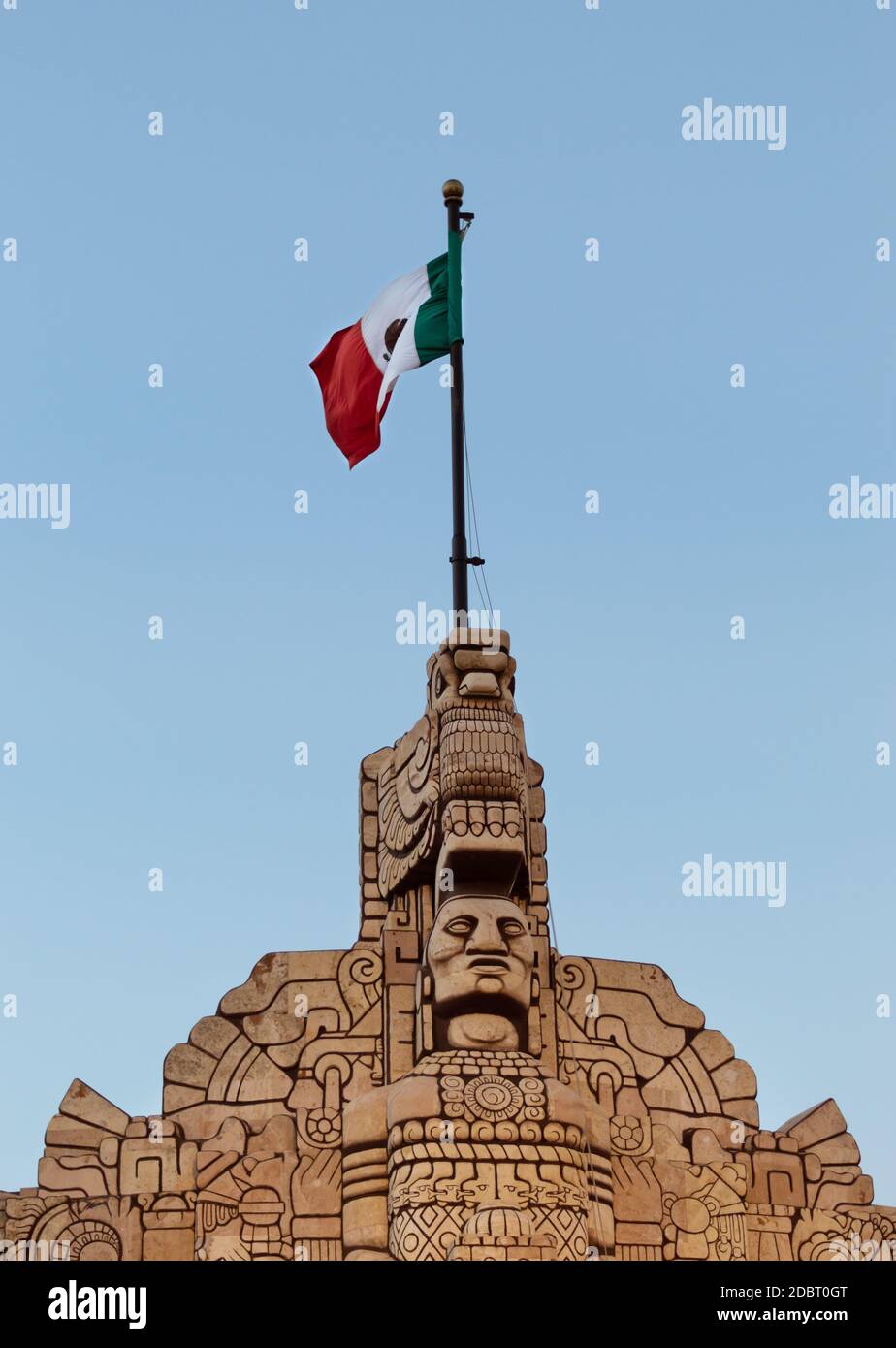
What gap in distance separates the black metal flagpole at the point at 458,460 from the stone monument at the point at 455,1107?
1.60ft

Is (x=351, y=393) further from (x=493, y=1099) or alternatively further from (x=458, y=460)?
(x=493, y=1099)

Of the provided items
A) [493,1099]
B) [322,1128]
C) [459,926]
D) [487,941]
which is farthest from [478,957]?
[322,1128]

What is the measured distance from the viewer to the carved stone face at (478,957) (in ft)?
64.8

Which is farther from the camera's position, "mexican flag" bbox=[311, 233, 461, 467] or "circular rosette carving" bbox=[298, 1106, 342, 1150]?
"mexican flag" bbox=[311, 233, 461, 467]

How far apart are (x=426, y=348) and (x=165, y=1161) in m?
7.34

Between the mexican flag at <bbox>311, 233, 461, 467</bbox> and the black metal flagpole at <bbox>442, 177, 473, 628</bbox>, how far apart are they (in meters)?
0.19

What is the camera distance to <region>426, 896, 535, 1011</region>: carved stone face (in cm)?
1975

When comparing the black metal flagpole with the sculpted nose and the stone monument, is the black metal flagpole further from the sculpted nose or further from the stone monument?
the sculpted nose

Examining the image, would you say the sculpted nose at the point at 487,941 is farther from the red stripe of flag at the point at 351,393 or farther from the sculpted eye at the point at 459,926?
the red stripe of flag at the point at 351,393

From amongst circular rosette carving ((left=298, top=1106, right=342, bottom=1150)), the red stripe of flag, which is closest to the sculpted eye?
circular rosette carving ((left=298, top=1106, right=342, bottom=1150))

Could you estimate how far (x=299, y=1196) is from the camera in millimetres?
19594
